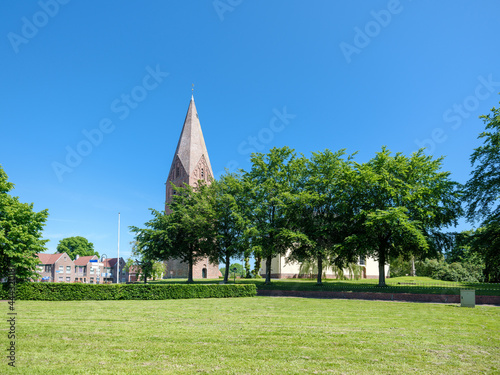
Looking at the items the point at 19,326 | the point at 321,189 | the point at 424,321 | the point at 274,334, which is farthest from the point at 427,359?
the point at 321,189

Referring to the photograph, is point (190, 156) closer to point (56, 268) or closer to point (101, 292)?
point (56, 268)

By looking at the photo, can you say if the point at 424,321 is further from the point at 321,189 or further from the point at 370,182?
the point at 321,189

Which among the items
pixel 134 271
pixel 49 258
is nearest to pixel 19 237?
pixel 134 271

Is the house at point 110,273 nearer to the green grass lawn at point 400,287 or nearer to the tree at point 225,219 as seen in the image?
the tree at point 225,219

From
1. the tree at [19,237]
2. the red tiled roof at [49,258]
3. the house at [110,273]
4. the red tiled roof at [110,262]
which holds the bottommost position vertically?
the house at [110,273]

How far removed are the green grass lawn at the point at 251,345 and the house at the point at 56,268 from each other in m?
77.4

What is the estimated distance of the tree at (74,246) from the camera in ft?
355

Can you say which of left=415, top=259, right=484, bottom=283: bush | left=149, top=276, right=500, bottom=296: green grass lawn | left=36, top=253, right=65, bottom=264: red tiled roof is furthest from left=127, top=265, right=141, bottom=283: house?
left=415, top=259, right=484, bottom=283: bush

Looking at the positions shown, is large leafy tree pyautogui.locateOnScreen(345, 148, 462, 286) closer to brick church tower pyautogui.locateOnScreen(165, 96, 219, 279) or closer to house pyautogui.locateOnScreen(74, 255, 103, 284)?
brick church tower pyautogui.locateOnScreen(165, 96, 219, 279)

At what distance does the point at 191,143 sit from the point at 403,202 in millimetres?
57243

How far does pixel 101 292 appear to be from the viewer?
26.1 meters

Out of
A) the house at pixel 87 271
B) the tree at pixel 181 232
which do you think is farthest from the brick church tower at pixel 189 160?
the tree at pixel 181 232

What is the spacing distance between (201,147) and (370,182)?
56548 millimetres

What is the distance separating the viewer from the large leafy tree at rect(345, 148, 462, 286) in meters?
32.0
